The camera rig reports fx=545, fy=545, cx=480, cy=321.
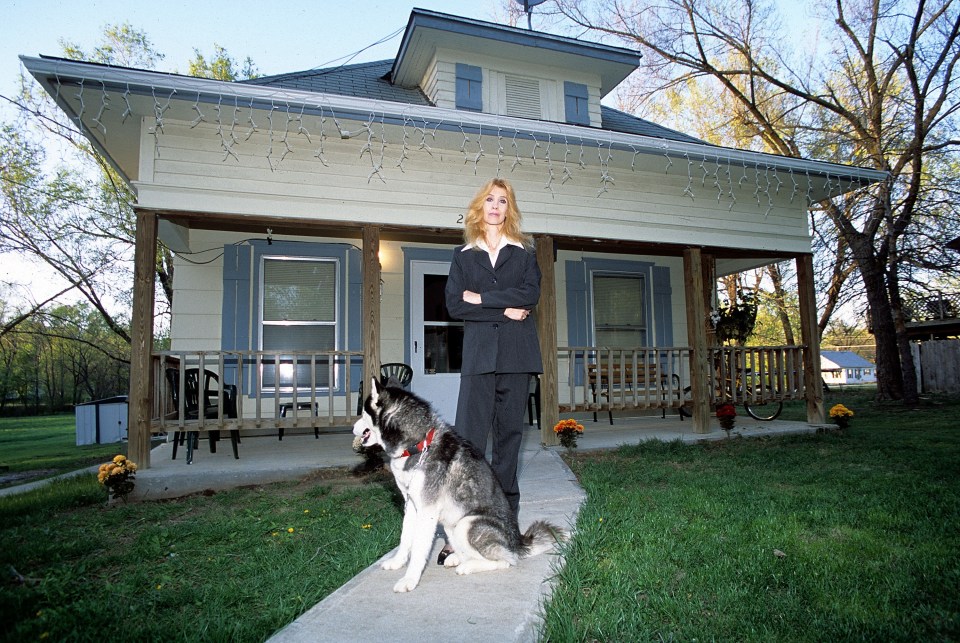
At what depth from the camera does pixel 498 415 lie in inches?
113

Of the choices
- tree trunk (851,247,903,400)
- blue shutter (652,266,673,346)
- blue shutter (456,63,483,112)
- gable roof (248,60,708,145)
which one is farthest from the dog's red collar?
tree trunk (851,247,903,400)

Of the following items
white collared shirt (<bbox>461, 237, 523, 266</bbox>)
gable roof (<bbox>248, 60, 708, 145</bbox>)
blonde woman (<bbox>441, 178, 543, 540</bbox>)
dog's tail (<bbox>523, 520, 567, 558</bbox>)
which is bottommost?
dog's tail (<bbox>523, 520, 567, 558</bbox>)

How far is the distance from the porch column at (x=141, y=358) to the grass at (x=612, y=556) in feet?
1.66

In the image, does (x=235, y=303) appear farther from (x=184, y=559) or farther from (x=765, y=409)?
(x=765, y=409)

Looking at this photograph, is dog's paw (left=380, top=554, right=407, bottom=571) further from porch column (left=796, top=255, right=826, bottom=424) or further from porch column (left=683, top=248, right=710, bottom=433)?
porch column (left=796, top=255, right=826, bottom=424)

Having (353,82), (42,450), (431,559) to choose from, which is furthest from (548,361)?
(42,450)

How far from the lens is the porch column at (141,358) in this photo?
16.2 ft

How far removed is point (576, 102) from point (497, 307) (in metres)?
6.58

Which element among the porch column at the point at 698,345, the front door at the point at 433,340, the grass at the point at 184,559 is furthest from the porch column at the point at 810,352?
the grass at the point at 184,559

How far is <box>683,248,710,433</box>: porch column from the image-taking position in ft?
23.0

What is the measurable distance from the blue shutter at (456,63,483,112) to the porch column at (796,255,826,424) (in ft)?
17.4

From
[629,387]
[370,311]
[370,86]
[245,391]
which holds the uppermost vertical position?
[370,86]

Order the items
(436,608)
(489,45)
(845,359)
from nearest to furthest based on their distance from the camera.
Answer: (436,608)
(489,45)
(845,359)

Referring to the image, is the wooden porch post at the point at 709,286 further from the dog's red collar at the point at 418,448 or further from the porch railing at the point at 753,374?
the dog's red collar at the point at 418,448
